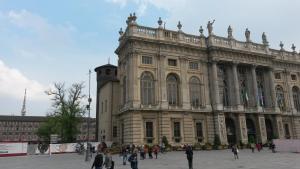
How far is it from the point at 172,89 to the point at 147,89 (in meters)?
4.26

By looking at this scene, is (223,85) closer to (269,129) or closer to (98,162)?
(269,129)

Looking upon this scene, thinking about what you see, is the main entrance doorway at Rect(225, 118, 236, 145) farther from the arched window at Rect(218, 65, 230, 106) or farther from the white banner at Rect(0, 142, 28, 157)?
the white banner at Rect(0, 142, 28, 157)

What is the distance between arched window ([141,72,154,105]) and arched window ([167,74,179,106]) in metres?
2.91

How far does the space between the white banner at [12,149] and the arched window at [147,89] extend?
19207mm

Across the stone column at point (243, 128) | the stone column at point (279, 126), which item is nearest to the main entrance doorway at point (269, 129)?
the stone column at point (279, 126)

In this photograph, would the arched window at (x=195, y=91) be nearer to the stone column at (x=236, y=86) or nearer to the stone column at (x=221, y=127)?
the stone column at (x=221, y=127)

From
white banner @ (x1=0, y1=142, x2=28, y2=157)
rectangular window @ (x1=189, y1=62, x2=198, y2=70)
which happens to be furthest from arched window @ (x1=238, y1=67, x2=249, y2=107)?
white banner @ (x1=0, y1=142, x2=28, y2=157)

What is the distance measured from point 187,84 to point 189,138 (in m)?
8.42

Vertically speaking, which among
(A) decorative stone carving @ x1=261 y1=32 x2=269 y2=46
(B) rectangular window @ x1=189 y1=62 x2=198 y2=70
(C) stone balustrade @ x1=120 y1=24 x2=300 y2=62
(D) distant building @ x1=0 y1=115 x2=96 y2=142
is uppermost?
(A) decorative stone carving @ x1=261 y1=32 x2=269 y2=46

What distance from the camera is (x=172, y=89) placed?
139ft

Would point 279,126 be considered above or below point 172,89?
below

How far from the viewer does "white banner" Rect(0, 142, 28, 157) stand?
128ft

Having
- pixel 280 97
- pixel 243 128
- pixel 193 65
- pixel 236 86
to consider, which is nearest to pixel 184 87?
pixel 193 65

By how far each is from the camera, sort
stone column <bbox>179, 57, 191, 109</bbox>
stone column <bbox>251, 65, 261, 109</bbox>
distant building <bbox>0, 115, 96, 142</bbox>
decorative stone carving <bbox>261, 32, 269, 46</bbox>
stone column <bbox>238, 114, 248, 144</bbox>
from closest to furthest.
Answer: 1. stone column <bbox>179, 57, 191, 109</bbox>
2. stone column <bbox>238, 114, 248, 144</bbox>
3. stone column <bbox>251, 65, 261, 109</bbox>
4. decorative stone carving <bbox>261, 32, 269, 46</bbox>
5. distant building <bbox>0, 115, 96, 142</bbox>
